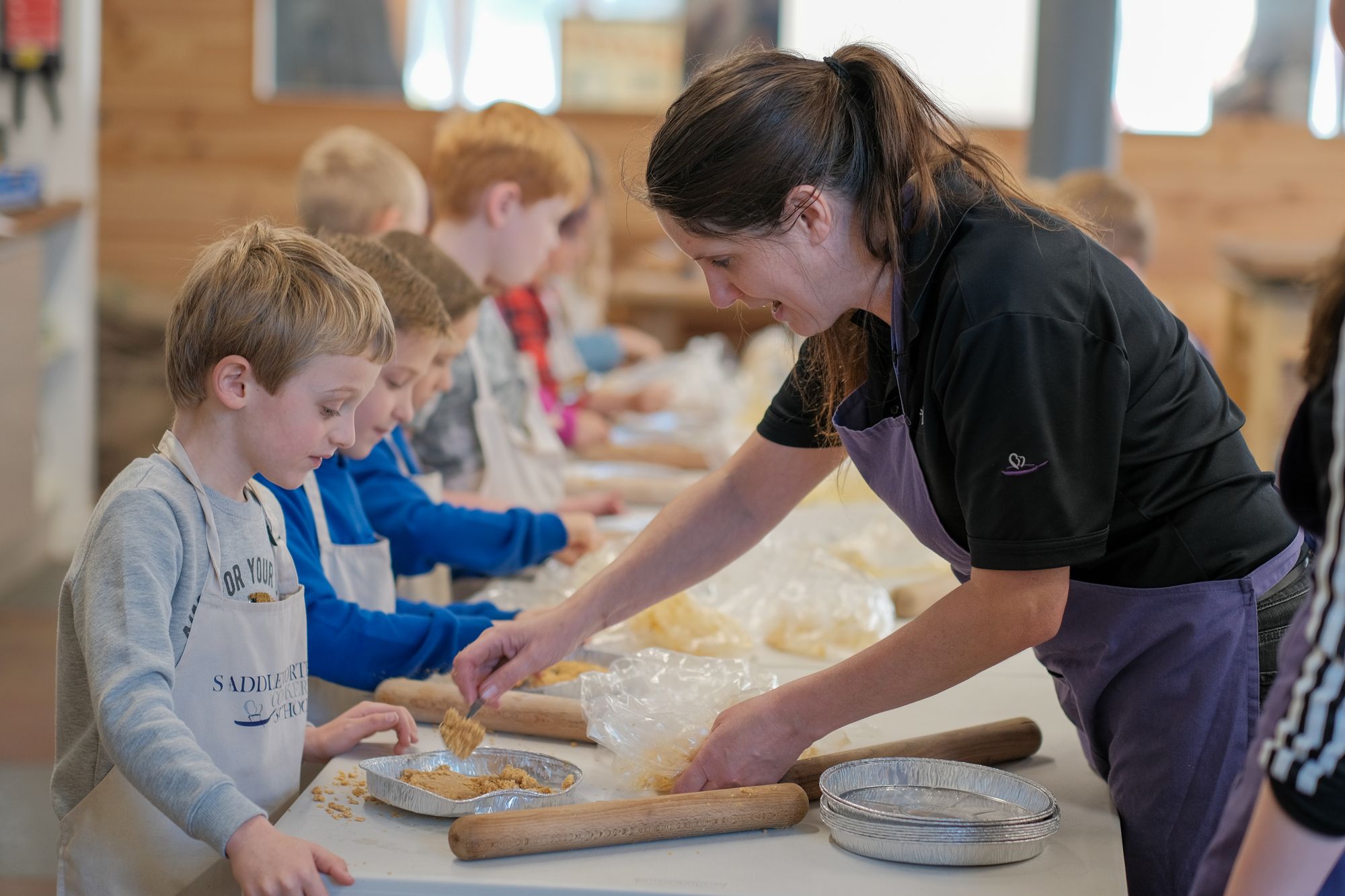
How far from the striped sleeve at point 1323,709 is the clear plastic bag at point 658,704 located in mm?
621

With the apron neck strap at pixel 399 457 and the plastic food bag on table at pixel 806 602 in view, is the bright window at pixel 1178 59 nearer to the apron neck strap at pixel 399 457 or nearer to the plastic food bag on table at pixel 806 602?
the plastic food bag on table at pixel 806 602

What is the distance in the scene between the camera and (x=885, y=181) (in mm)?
1186

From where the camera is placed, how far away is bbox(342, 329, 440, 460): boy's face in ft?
5.40

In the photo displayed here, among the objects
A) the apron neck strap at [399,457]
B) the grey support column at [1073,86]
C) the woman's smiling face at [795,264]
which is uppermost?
the grey support column at [1073,86]

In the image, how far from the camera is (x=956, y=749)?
1.32 m

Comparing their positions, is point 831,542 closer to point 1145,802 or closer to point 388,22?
point 1145,802

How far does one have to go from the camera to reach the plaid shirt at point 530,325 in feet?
11.8

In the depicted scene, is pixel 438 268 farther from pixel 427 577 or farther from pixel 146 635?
pixel 146 635

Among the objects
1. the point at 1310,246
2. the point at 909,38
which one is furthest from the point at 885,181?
the point at 909,38

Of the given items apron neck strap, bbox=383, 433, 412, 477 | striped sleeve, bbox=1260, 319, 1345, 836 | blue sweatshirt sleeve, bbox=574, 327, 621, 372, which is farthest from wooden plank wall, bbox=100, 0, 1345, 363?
striped sleeve, bbox=1260, 319, 1345, 836

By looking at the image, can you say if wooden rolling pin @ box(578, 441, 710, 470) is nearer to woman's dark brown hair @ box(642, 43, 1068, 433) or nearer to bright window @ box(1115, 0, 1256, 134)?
woman's dark brown hair @ box(642, 43, 1068, 433)

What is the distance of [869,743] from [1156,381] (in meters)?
0.51

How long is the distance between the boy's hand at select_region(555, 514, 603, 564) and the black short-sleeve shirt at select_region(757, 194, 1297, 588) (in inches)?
38.8

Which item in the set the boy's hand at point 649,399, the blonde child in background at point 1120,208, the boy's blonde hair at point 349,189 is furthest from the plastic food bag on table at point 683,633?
the boy's hand at point 649,399
